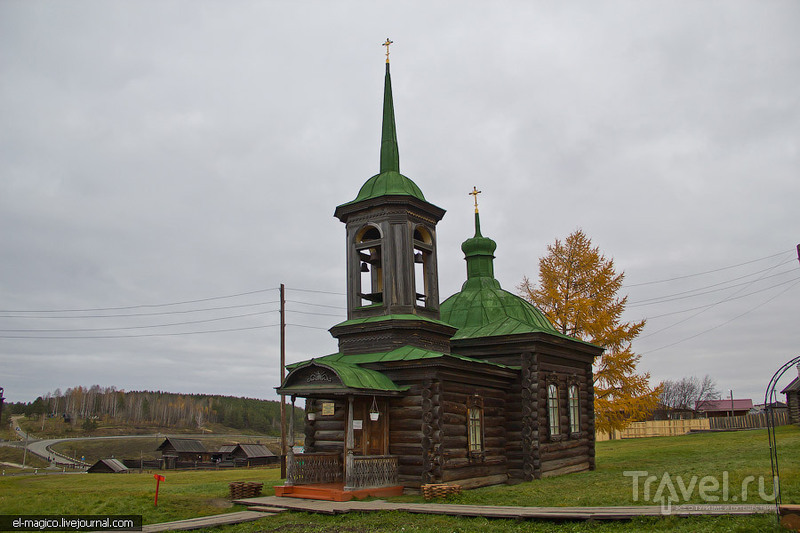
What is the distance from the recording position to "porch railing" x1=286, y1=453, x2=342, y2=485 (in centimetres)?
1667

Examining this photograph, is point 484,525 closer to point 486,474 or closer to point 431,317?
point 486,474

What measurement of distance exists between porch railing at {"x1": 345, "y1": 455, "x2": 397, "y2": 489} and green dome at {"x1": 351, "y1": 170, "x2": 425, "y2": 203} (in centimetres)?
839

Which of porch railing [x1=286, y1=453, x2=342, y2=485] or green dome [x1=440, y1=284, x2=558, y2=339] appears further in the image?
green dome [x1=440, y1=284, x2=558, y2=339]

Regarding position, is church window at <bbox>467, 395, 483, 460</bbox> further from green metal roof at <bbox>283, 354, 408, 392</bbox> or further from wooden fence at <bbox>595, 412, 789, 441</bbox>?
wooden fence at <bbox>595, 412, 789, 441</bbox>

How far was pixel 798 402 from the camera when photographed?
4119cm

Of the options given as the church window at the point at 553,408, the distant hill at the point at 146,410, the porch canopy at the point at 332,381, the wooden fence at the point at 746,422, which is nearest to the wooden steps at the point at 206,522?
the porch canopy at the point at 332,381

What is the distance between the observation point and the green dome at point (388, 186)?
20608 mm

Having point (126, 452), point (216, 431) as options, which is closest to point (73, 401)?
point (216, 431)

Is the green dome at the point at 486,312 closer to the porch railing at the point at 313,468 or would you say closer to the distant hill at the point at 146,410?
the porch railing at the point at 313,468

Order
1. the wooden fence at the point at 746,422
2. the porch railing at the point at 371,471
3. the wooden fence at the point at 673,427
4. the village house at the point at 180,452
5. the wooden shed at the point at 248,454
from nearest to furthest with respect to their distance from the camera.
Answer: the porch railing at the point at 371,471 → the wooden fence at the point at 746,422 → the wooden fence at the point at 673,427 → the wooden shed at the point at 248,454 → the village house at the point at 180,452

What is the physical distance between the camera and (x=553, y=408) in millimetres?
22656

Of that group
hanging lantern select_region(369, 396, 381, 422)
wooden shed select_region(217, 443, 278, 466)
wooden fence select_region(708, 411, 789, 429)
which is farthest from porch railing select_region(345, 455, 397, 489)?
wooden shed select_region(217, 443, 278, 466)

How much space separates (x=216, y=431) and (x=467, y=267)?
12114cm

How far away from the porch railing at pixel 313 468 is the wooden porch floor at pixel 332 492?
9.8 inches
